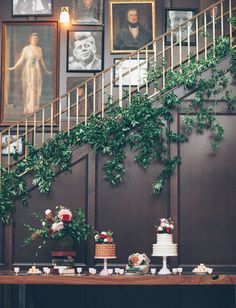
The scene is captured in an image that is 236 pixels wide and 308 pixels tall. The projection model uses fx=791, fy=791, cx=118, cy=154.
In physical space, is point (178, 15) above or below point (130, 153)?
above

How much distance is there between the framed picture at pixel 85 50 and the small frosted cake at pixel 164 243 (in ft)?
11.0

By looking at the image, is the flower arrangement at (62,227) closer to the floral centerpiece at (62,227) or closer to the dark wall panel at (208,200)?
the floral centerpiece at (62,227)

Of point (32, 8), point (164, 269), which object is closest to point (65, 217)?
point (164, 269)

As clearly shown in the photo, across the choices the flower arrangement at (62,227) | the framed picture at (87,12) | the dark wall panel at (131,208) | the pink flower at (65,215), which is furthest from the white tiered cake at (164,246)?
the framed picture at (87,12)

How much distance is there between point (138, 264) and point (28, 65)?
4.09 meters

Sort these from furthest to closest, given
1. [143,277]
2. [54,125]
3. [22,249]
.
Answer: [54,125] → [22,249] → [143,277]

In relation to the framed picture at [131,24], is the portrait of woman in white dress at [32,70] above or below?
below

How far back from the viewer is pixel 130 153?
1009 cm

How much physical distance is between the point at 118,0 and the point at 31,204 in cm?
374

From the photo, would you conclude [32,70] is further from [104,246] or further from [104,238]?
[104,246]

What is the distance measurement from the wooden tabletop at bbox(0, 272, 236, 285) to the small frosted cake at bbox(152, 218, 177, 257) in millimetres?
407

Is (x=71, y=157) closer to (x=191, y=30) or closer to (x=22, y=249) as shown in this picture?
(x=22, y=249)

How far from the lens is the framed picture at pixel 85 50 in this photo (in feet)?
38.9
